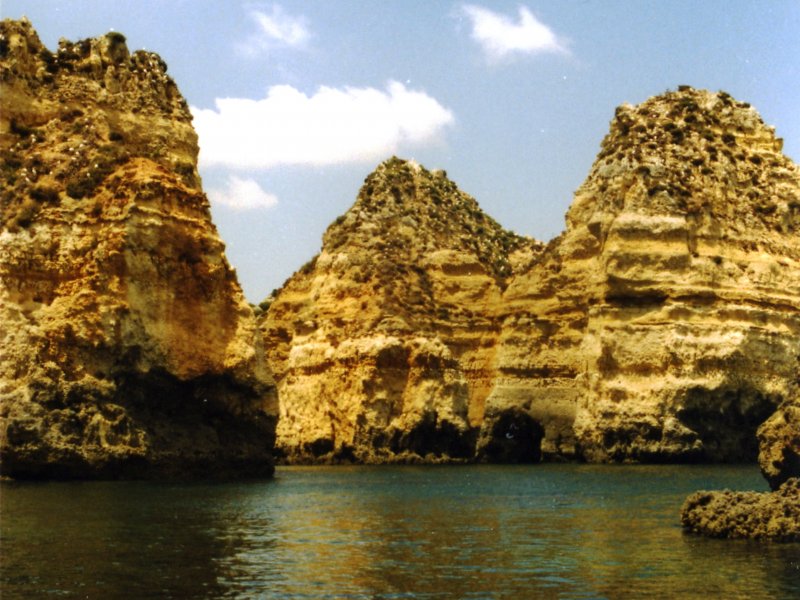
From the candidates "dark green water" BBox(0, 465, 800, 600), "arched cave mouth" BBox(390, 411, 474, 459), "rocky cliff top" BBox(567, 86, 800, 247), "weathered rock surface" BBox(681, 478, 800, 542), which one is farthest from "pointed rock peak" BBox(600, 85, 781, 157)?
"weathered rock surface" BBox(681, 478, 800, 542)

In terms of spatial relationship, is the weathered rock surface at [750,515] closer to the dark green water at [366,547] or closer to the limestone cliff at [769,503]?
the limestone cliff at [769,503]

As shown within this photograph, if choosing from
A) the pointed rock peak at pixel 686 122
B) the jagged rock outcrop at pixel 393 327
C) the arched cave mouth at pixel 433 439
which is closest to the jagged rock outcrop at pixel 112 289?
the arched cave mouth at pixel 433 439

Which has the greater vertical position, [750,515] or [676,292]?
[676,292]

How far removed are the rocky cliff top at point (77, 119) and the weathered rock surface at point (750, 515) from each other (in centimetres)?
2655

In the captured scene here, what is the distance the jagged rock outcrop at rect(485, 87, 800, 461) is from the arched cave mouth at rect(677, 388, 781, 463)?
7 centimetres

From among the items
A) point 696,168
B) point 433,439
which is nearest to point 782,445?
point 696,168

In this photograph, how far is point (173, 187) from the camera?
4741 cm

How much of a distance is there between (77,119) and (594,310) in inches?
1297

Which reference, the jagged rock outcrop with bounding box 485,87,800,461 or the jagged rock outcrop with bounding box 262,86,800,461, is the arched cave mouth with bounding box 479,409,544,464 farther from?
the jagged rock outcrop with bounding box 485,87,800,461

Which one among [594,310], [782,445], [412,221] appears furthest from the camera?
[412,221]

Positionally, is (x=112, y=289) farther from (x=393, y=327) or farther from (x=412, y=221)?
(x=412, y=221)


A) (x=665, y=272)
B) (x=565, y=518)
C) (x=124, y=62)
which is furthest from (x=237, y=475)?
(x=665, y=272)

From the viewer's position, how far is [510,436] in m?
77.5

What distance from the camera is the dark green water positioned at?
2066 centimetres
